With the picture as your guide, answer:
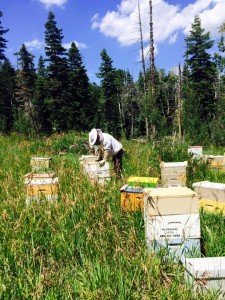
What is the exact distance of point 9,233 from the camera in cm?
377

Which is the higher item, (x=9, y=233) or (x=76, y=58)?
(x=76, y=58)

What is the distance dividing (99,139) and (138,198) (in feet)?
9.91

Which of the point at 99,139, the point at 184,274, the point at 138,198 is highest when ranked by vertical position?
the point at 99,139

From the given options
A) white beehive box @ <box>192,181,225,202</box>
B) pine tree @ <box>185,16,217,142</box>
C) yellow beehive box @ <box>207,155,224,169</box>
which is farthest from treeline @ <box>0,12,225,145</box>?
white beehive box @ <box>192,181,225,202</box>

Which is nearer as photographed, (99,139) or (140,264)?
(140,264)

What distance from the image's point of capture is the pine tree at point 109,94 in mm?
43656

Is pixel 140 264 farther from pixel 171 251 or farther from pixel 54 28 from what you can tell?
pixel 54 28

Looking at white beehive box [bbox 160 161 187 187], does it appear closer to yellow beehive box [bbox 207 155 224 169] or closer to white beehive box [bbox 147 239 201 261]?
yellow beehive box [bbox 207 155 224 169]

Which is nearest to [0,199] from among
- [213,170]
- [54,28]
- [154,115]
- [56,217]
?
[56,217]

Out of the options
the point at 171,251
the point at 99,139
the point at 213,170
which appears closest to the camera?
the point at 171,251

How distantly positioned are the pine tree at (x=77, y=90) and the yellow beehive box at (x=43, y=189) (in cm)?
3454

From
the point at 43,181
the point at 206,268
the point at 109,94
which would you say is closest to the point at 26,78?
the point at 109,94

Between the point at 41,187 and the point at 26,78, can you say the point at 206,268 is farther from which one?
the point at 26,78

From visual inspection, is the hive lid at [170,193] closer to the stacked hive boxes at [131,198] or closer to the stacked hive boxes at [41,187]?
the stacked hive boxes at [131,198]
